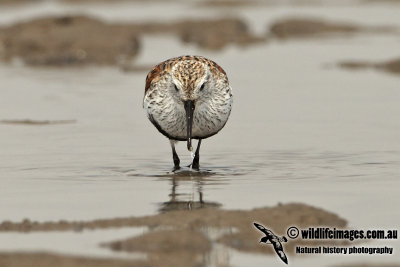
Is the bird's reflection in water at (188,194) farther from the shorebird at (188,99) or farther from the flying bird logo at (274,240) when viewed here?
the flying bird logo at (274,240)

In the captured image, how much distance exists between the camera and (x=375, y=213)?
36.2ft

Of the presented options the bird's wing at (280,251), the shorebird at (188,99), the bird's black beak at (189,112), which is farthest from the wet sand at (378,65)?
the bird's wing at (280,251)

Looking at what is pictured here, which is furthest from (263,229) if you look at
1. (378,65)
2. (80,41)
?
(80,41)

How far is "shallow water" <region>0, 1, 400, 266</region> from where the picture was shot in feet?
38.5

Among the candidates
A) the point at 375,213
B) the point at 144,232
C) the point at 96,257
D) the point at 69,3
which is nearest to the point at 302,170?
the point at 375,213

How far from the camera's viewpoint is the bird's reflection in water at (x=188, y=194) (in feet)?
→ 37.9

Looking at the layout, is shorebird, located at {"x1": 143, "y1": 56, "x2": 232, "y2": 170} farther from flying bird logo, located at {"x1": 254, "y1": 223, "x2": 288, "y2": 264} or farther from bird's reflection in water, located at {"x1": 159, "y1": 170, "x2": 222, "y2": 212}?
flying bird logo, located at {"x1": 254, "y1": 223, "x2": 288, "y2": 264}

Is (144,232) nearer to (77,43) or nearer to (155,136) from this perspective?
(155,136)

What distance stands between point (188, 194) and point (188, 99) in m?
1.22

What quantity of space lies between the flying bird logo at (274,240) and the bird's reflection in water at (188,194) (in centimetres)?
166

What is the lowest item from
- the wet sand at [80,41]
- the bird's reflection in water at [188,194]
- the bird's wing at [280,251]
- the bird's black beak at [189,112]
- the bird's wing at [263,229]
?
the bird's wing at [280,251]

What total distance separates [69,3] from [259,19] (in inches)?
328

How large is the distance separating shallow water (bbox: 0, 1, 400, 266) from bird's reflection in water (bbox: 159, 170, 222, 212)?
0.10 feet

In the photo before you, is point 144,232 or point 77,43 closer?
point 144,232
